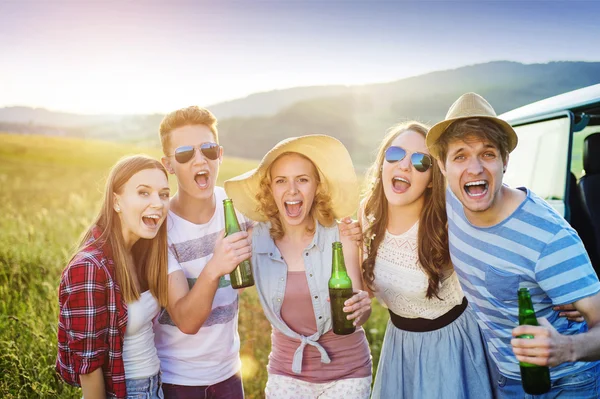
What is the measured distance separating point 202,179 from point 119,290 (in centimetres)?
101

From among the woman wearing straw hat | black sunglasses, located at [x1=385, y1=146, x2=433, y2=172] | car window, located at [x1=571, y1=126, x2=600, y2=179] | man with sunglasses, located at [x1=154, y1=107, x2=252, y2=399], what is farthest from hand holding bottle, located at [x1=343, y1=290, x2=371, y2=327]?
car window, located at [x1=571, y1=126, x2=600, y2=179]

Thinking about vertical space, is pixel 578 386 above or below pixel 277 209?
below

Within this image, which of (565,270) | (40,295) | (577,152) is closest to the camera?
(565,270)

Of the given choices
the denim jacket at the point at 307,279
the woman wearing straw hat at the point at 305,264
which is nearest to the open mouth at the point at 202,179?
the woman wearing straw hat at the point at 305,264

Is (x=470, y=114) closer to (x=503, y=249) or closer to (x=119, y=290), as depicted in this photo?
(x=503, y=249)

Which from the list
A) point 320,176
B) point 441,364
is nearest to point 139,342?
point 320,176

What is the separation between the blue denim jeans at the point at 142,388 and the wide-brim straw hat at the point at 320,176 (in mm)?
1237

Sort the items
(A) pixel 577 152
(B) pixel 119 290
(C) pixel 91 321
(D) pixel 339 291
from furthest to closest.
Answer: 1. (A) pixel 577 152
2. (D) pixel 339 291
3. (B) pixel 119 290
4. (C) pixel 91 321

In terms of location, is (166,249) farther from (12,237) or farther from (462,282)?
(12,237)

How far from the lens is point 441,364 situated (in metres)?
2.95

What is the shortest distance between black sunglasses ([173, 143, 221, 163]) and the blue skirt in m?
1.71

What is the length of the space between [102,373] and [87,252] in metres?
0.64

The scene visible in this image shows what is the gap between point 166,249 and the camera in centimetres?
304

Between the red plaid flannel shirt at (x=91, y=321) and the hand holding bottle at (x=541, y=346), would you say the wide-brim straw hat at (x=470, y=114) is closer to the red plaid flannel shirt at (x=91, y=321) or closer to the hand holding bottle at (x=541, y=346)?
the hand holding bottle at (x=541, y=346)
